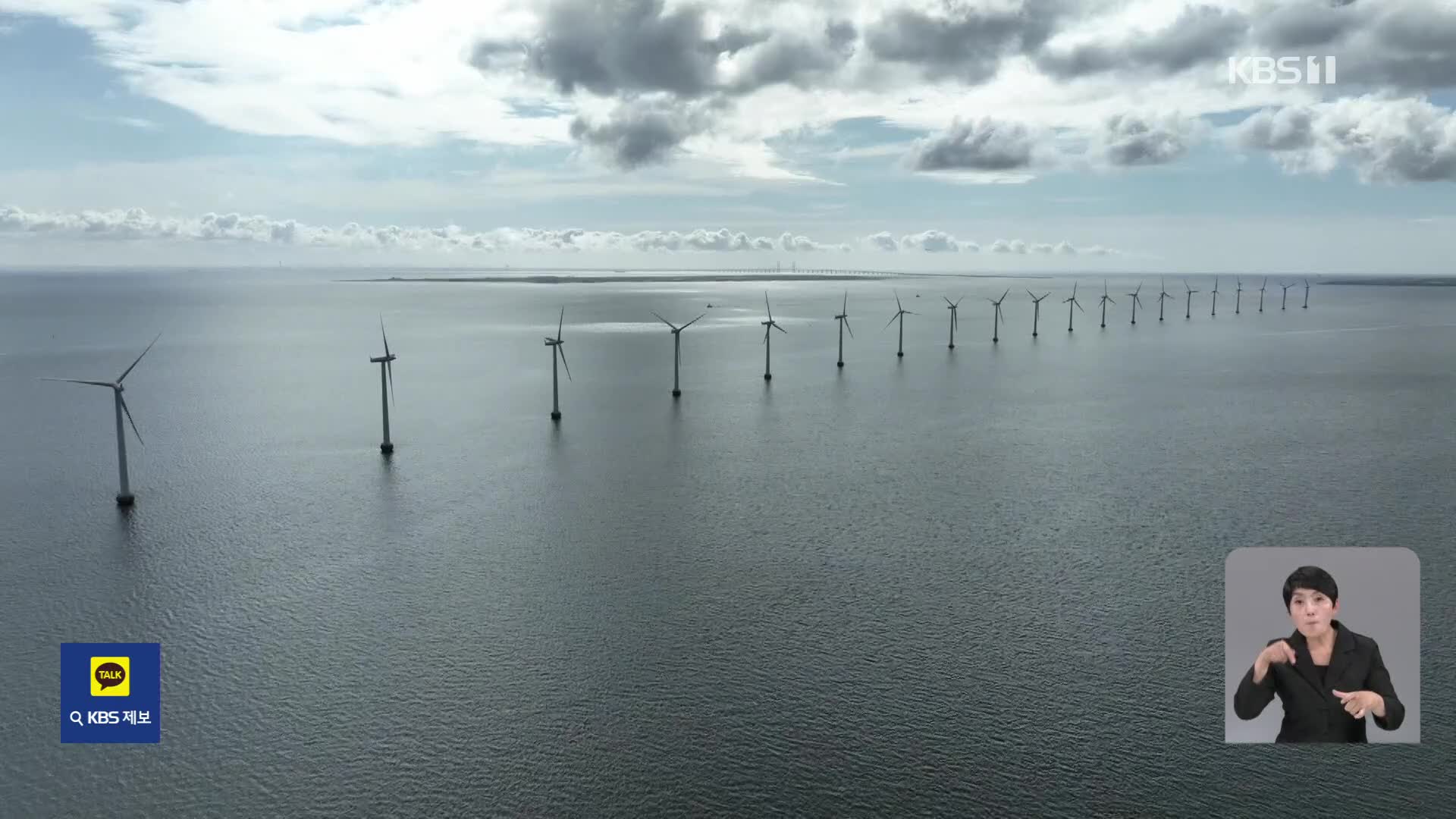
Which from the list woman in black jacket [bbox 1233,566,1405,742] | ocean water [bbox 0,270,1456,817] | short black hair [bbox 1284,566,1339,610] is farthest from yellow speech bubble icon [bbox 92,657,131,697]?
short black hair [bbox 1284,566,1339,610]

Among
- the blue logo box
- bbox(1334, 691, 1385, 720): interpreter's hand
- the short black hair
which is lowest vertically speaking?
the blue logo box

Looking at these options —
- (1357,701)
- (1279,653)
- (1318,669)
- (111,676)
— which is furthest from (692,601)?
(1357,701)

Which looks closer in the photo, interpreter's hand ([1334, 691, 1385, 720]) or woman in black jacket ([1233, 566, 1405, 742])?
woman in black jacket ([1233, 566, 1405, 742])

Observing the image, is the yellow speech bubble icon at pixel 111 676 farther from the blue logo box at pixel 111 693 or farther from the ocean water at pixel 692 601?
the ocean water at pixel 692 601

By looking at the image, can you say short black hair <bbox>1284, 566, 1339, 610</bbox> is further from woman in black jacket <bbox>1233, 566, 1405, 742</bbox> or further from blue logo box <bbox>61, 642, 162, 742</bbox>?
blue logo box <bbox>61, 642, 162, 742</bbox>

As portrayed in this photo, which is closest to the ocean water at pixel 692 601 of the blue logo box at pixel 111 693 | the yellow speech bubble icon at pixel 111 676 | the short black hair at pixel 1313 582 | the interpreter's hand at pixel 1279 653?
the blue logo box at pixel 111 693

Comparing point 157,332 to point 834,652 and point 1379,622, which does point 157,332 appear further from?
point 1379,622
